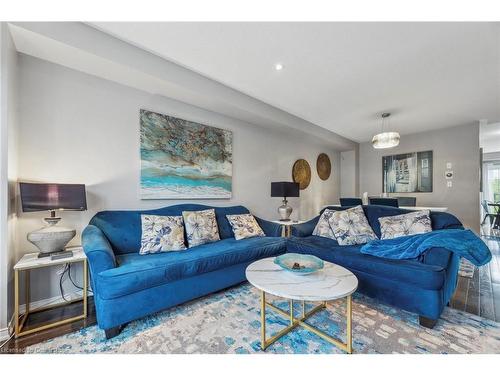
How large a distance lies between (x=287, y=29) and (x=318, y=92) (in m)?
1.28

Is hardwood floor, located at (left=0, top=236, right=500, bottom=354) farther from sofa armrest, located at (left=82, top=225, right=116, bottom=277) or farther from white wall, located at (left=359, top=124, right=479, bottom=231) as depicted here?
white wall, located at (left=359, top=124, right=479, bottom=231)

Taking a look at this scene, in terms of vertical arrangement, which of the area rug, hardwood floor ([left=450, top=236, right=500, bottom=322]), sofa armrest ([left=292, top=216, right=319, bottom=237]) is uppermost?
sofa armrest ([left=292, top=216, right=319, bottom=237])

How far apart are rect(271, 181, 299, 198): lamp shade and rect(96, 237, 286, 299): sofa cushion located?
94 cm

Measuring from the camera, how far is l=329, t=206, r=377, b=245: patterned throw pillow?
247 centimetres

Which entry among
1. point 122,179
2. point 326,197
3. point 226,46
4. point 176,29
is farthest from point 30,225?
point 326,197

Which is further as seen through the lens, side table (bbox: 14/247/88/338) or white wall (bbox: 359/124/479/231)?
white wall (bbox: 359/124/479/231)

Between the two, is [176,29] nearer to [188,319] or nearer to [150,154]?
[150,154]

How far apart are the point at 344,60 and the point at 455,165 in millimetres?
3830

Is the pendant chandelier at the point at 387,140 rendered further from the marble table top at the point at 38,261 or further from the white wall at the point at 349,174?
the marble table top at the point at 38,261

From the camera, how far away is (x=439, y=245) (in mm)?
1721

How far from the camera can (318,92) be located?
2.88 m

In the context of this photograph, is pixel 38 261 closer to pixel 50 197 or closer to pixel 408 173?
pixel 50 197

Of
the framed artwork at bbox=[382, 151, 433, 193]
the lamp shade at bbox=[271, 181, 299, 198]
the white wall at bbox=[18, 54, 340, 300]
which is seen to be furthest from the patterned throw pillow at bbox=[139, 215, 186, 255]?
the framed artwork at bbox=[382, 151, 433, 193]

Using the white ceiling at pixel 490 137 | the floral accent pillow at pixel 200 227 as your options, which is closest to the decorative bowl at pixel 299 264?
the floral accent pillow at pixel 200 227
